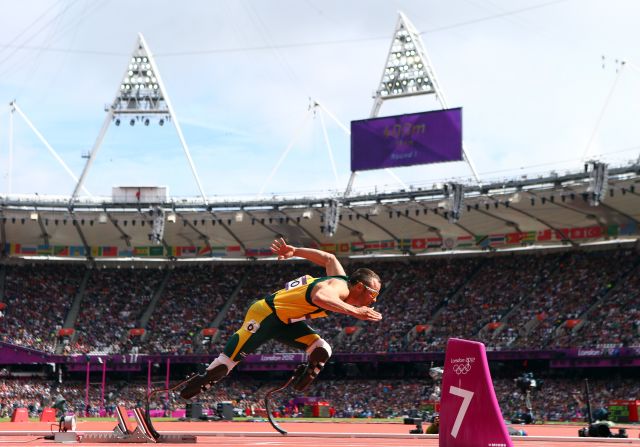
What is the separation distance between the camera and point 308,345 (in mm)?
12062

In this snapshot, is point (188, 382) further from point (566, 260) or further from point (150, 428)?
point (566, 260)

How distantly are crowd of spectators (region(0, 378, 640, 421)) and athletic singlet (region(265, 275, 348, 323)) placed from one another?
34.5m

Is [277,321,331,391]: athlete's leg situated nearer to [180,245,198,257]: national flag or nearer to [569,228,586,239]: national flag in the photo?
[569,228,586,239]: national flag

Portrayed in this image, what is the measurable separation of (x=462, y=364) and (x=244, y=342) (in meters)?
3.48

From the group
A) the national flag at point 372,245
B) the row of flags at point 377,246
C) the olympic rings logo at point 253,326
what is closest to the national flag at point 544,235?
the row of flags at point 377,246

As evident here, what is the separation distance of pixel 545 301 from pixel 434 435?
→ 30073mm

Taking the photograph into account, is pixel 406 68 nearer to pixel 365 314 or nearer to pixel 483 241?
pixel 483 241

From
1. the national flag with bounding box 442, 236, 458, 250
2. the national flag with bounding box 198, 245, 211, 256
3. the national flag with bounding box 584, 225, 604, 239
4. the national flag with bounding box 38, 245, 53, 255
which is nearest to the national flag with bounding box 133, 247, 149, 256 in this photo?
the national flag with bounding box 198, 245, 211, 256

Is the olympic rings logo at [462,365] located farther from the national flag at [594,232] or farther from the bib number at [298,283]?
the national flag at [594,232]

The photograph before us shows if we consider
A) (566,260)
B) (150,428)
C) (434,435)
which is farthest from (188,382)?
(566,260)

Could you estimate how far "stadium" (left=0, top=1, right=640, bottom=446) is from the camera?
48.4m

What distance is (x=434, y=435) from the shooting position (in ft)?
79.3

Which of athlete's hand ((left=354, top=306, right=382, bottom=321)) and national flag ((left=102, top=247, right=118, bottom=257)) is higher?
national flag ((left=102, top=247, right=118, bottom=257))

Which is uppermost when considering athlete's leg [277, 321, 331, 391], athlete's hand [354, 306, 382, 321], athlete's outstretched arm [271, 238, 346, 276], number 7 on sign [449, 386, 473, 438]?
athlete's outstretched arm [271, 238, 346, 276]
